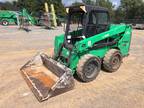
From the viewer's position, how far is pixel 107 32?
629 cm

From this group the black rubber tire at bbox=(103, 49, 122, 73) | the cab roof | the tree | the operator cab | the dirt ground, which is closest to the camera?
the dirt ground

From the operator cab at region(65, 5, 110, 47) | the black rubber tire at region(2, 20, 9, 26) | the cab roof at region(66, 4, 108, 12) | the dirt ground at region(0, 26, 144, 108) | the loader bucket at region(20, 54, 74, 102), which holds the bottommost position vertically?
the dirt ground at region(0, 26, 144, 108)

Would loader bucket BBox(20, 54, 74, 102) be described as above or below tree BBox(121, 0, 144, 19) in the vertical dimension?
below

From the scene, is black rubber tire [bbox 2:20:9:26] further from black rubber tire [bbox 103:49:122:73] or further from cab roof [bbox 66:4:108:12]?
black rubber tire [bbox 103:49:122:73]

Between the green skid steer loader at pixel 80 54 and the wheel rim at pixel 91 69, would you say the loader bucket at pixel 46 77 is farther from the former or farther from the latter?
the wheel rim at pixel 91 69

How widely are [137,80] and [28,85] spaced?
321cm

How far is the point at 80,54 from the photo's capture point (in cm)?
578

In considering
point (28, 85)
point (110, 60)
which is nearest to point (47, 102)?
point (28, 85)

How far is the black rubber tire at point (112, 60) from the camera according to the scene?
6.38 m

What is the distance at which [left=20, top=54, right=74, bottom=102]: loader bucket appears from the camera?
4.86 metres

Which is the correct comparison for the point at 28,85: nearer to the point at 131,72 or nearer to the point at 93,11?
the point at 93,11

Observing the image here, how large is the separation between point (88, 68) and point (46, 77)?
48.9 inches

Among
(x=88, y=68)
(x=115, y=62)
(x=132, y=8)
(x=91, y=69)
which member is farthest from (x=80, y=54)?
(x=132, y=8)

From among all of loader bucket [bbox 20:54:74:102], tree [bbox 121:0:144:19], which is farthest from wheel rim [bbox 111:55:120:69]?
tree [bbox 121:0:144:19]
